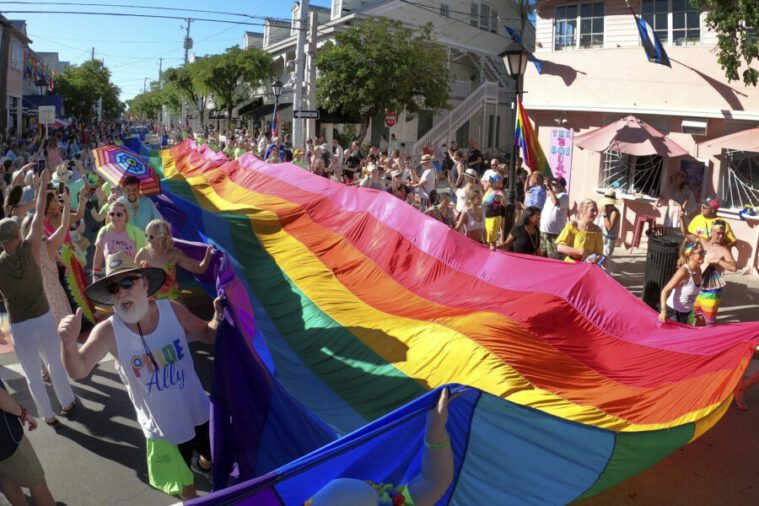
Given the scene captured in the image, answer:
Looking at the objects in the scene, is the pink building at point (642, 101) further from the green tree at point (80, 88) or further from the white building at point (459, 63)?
the green tree at point (80, 88)

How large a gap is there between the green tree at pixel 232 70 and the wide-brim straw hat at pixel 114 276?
37.5m

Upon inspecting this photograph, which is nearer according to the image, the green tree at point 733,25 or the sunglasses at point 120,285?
the sunglasses at point 120,285

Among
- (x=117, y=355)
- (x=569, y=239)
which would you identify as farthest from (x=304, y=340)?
(x=569, y=239)

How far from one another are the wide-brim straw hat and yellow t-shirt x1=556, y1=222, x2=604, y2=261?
20.3 feet

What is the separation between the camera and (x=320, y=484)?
287 cm

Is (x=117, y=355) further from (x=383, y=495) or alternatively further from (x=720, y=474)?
(x=720, y=474)

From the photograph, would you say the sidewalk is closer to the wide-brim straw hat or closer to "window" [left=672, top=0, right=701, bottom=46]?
"window" [left=672, top=0, right=701, bottom=46]

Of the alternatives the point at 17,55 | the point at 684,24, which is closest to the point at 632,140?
the point at 684,24

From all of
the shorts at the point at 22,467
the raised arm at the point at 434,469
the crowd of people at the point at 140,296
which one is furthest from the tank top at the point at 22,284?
the raised arm at the point at 434,469

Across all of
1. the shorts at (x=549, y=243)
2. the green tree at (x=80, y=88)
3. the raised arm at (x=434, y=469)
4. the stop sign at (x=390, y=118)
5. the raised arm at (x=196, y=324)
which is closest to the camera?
the raised arm at (x=434, y=469)

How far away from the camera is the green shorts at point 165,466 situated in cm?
382

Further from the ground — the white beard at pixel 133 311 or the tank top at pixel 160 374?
the white beard at pixel 133 311

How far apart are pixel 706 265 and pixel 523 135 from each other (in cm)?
544

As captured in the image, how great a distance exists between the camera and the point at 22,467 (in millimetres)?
3924
